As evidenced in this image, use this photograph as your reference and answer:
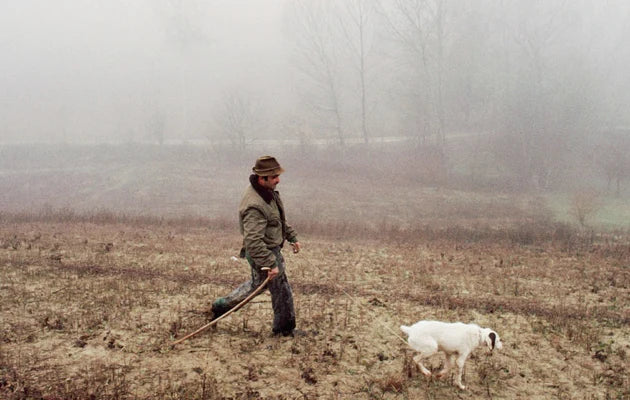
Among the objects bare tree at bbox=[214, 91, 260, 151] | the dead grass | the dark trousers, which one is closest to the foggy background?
bare tree at bbox=[214, 91, 260, 151]

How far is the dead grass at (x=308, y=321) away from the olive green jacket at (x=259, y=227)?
A: 4.60ft

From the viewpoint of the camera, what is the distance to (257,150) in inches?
1401

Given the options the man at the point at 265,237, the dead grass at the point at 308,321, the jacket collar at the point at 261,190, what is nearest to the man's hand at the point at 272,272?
the man at the point at 265,237

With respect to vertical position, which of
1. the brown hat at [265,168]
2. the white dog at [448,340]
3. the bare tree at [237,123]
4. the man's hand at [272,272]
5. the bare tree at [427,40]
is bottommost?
the white dog at [448,340]

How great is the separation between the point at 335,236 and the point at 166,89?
51794mm

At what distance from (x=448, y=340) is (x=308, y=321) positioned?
2.69m

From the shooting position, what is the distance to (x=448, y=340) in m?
4.70

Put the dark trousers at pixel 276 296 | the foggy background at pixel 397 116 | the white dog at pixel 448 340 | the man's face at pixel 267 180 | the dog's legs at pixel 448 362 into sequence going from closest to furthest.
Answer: the white dog at pixel 448 340 → the dog's legs at pixel 448 362 → the man's face at pixel 267 180 → the dark trousers at pixel 276 296 → the foggy background at pixel 397 116

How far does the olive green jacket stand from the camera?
518cm

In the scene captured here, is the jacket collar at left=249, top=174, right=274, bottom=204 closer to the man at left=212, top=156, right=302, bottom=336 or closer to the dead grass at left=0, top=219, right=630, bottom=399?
the man at left=212, top=156, right=302, bottom=336

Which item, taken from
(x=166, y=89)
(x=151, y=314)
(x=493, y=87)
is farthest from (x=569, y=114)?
(x=166, y=89)

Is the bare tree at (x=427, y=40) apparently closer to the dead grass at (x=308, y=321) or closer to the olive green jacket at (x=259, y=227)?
the dead grass at (x=308, y=321)

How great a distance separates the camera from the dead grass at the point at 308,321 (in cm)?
490

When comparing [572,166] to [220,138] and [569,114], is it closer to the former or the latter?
[569,114]
